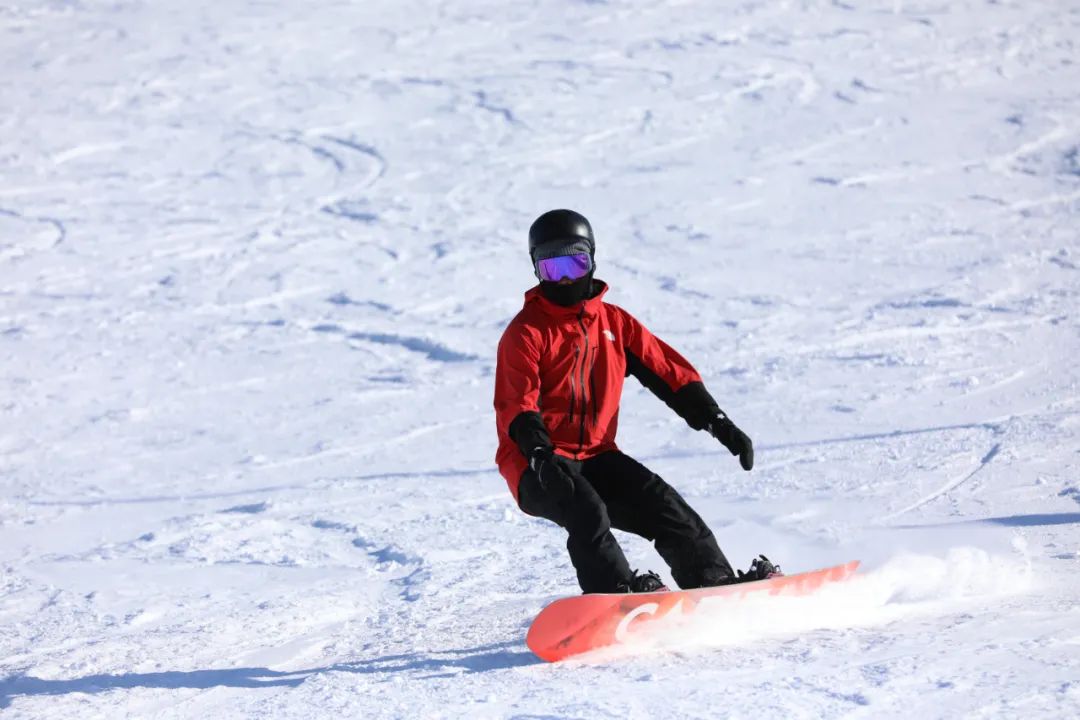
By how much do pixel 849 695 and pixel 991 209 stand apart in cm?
1042

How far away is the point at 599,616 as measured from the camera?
3.66 meters

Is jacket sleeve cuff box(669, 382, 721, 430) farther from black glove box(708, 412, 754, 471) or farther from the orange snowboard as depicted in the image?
the orange snowboard

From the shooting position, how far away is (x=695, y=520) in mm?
4074

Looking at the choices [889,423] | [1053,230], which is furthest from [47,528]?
[1053,230]

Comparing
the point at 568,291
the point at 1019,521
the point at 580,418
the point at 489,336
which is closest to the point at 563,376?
the point at 580,418

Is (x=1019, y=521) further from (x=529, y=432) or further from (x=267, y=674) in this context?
(x=267, y=674)

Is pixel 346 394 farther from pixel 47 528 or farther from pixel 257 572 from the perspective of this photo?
pixel 257 572

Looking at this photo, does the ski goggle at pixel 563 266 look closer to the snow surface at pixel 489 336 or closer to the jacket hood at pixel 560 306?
the jacket hood at pixel 560 306

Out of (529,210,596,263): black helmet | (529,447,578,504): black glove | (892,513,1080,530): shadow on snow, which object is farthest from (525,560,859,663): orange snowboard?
(892,513,1080,530): shadow on snow

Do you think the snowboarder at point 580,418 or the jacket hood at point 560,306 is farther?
the jacket hood at point 560,306

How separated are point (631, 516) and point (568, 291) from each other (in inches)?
29.9

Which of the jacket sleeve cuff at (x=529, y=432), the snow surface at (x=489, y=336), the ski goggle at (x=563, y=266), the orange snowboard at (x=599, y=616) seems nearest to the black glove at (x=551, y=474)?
the jacket sleeve cuff at (x=529, y=432)

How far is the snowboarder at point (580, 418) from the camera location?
3.88m

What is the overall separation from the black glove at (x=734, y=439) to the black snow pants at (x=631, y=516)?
0.80 ft
